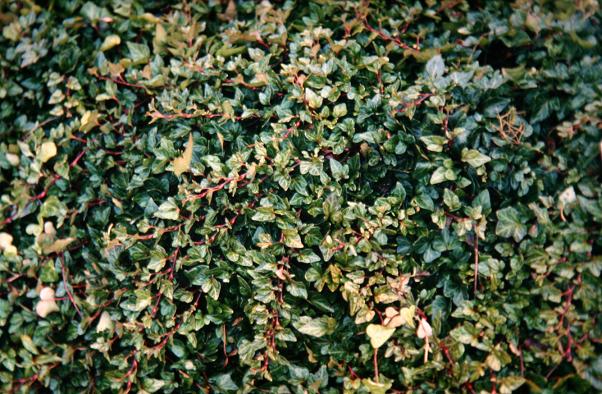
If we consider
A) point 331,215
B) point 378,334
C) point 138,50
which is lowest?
point 378,334

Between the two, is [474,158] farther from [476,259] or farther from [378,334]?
[378,334]

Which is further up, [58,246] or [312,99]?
[312,99]

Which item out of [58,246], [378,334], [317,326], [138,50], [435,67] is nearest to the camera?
[378,334]

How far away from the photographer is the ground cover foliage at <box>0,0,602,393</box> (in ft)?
6.35

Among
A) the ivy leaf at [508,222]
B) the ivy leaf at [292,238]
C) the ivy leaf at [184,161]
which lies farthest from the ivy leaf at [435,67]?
the ivy leaf at [184,161]

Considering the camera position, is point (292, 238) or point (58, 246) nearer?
point (292, 238)

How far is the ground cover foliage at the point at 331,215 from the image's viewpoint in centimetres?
194

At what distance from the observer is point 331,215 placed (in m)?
2.02

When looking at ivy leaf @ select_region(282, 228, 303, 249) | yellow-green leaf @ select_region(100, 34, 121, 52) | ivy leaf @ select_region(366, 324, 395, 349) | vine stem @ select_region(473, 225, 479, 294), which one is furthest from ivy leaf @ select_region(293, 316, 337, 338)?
yellow-green leaf @ select_region(100, 34, 121, 52)

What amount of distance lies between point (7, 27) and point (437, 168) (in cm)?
225

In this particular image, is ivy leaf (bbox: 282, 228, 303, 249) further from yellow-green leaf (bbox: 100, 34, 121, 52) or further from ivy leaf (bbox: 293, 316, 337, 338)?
yellow-green leaf (bbox: 100, 34, 121, 52)

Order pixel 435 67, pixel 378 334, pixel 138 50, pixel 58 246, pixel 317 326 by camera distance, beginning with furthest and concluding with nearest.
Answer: pixel 138 50, pixel 58 246, pixel 435 67, pixel 317 326, pixel 378 334

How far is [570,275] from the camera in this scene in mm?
1851

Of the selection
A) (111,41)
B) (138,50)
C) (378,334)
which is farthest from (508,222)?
(111,41)
